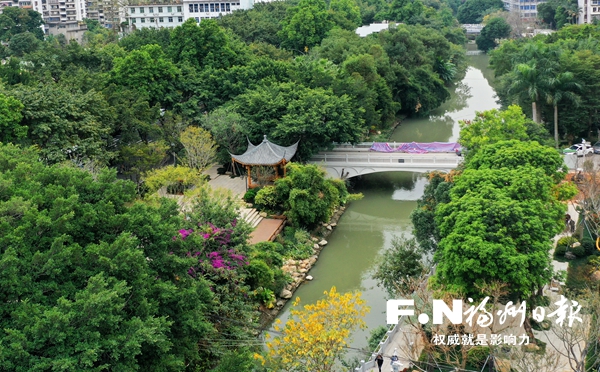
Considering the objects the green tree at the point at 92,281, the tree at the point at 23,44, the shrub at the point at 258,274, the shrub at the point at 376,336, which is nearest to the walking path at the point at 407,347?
the shrub at the point at 376,336

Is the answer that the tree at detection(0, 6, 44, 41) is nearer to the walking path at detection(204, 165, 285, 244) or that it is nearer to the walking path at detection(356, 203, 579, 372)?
the walking path at detection(204, 165, 285, 244)

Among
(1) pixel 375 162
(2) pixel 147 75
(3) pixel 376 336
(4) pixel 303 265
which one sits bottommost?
(3) pixel 376 336

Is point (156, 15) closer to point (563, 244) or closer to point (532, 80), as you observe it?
point (532, 80)

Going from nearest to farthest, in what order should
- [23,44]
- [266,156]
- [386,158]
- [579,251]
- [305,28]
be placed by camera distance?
[579,251] < [266,156] < [386,158] < [305,28] < [23,44]

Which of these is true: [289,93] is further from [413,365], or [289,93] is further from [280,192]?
[413,365]

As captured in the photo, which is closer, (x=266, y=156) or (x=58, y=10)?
(x=266, y=156)

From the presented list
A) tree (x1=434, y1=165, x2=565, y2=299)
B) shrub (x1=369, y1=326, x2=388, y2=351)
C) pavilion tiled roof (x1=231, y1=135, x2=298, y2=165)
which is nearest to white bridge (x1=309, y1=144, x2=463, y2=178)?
pavilion tiled roof (x1=231, y1=135, x2=298, y2=165)

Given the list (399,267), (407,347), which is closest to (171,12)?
(399,267)
